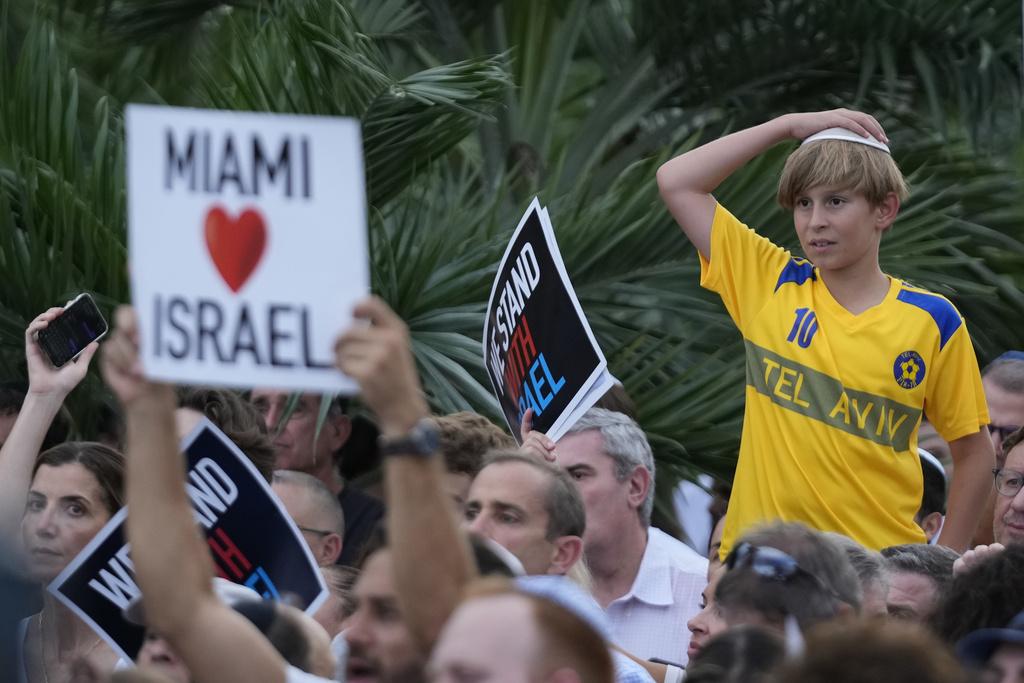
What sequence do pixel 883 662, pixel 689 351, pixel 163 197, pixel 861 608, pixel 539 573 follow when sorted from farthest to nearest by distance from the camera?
pixel 689 351
pixel 539 573
pixel 861 608
pixel 163 197
pixel 883 662

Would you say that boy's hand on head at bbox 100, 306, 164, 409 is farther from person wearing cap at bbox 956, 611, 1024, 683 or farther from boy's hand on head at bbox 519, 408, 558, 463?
boy's hand on head at bbox 519, 408, 558, 463

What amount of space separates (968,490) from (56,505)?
2.39 meters

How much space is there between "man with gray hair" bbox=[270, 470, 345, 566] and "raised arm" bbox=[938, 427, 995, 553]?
67.7 inches

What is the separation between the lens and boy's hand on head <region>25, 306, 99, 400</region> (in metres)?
4.39

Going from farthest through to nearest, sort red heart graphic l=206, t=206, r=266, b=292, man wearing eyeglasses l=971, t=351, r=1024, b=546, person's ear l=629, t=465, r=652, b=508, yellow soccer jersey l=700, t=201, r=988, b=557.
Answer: man wearing eyeglasses l=971, t=351, r=1024, b=546 → person's ear l=629, t=465, r=652, b=508 → yellow soccer jersey l=700, t=201, r=988, b=557 → red heart graphic l=206, t=206, r=266, b=292

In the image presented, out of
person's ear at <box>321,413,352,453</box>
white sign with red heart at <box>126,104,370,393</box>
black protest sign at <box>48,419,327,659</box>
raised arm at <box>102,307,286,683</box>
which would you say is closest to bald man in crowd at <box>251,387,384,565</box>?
person's ear at <box>321,413,352,453</box>

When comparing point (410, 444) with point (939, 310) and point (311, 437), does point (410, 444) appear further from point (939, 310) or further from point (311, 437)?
point (311, 437)

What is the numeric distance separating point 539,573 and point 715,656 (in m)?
1.14

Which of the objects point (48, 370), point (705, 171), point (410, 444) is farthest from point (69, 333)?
point (410, 444)

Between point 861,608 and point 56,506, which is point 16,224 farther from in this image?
point 861,608

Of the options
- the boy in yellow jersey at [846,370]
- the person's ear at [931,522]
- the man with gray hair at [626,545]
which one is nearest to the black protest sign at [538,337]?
the man with gray hair at [626,545]

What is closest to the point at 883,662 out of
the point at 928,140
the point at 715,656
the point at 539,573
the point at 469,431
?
the point at 715,656

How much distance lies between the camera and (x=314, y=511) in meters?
4.66

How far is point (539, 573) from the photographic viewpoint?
3633 mm
